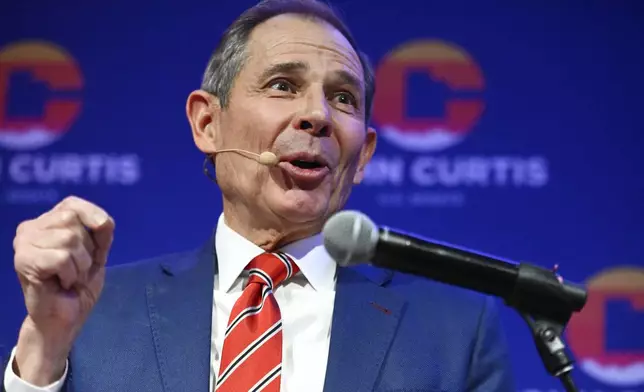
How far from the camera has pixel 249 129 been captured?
2.13 meters

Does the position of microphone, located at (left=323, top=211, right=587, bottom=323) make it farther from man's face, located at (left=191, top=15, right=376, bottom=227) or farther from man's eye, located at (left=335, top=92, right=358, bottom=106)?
man's eye, located at (left=335, top=92, right=358, bottom=106)

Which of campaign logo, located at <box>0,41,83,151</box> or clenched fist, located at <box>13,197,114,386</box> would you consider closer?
clenched fist, located at <box>13,197,114,386</box>

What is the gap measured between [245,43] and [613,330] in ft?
5.06

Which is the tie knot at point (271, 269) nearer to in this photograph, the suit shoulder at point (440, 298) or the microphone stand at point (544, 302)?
the suit shoulder at point (440, 298)

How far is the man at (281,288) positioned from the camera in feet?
6.37

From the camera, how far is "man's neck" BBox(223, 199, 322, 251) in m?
2.16

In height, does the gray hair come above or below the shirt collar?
above

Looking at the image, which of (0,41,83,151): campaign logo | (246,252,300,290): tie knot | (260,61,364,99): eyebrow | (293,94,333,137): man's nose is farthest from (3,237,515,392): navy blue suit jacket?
(0,41,83,151): campaign logo

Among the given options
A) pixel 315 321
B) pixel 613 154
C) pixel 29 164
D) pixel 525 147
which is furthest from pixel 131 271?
pixel 613 154

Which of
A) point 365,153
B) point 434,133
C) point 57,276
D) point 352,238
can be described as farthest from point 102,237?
point 434,133

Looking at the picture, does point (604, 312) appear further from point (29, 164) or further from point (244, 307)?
point (29, 164)

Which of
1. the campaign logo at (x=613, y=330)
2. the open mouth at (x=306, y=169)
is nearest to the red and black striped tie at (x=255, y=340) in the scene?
the open mouth at (x=306, y=169)

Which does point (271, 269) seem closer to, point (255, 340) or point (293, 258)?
point (293, 258)

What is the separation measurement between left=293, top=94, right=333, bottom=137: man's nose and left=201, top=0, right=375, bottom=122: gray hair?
245 millimetres
